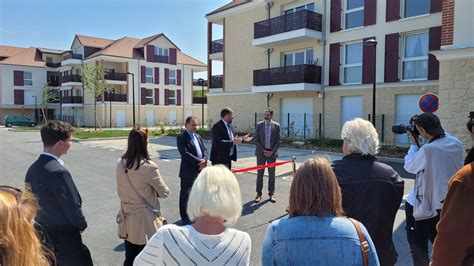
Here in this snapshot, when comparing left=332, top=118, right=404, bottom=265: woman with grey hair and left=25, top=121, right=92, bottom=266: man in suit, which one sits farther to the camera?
left=25, top=121, right=92, bottom=266: man in suit

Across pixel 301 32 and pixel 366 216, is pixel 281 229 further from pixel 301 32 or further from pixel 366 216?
pixel 301 32

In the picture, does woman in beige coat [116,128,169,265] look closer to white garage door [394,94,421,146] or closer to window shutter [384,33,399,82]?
white garage door [394,94,421,146]

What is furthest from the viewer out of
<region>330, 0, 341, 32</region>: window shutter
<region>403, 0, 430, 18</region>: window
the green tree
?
the green tree

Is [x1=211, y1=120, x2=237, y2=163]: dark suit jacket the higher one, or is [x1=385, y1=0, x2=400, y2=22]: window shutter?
[x1=385, y1=0, x2=400, y2=22]: window shutter

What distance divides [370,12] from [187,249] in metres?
20.2

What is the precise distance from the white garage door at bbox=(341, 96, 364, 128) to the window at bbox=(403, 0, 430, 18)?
15.4 ft

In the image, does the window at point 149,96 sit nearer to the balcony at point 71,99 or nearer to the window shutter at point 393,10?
the balcony at point 71,99

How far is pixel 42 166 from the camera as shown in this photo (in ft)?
9.55

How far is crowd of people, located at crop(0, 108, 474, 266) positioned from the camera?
1792 mm

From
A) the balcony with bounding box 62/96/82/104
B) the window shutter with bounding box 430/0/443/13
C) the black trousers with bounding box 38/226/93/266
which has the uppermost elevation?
the window shutter with bounding box 430/0/443/13

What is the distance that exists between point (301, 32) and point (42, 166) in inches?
767

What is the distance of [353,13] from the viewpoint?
66.6 feet

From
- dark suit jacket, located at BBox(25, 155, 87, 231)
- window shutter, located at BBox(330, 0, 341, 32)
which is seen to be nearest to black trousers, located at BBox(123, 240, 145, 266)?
dark suit jacket, located at BBox(25, 155, 87, 231)

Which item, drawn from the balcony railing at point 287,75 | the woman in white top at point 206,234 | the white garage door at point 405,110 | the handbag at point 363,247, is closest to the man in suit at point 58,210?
the woman in white top at point 206,234
